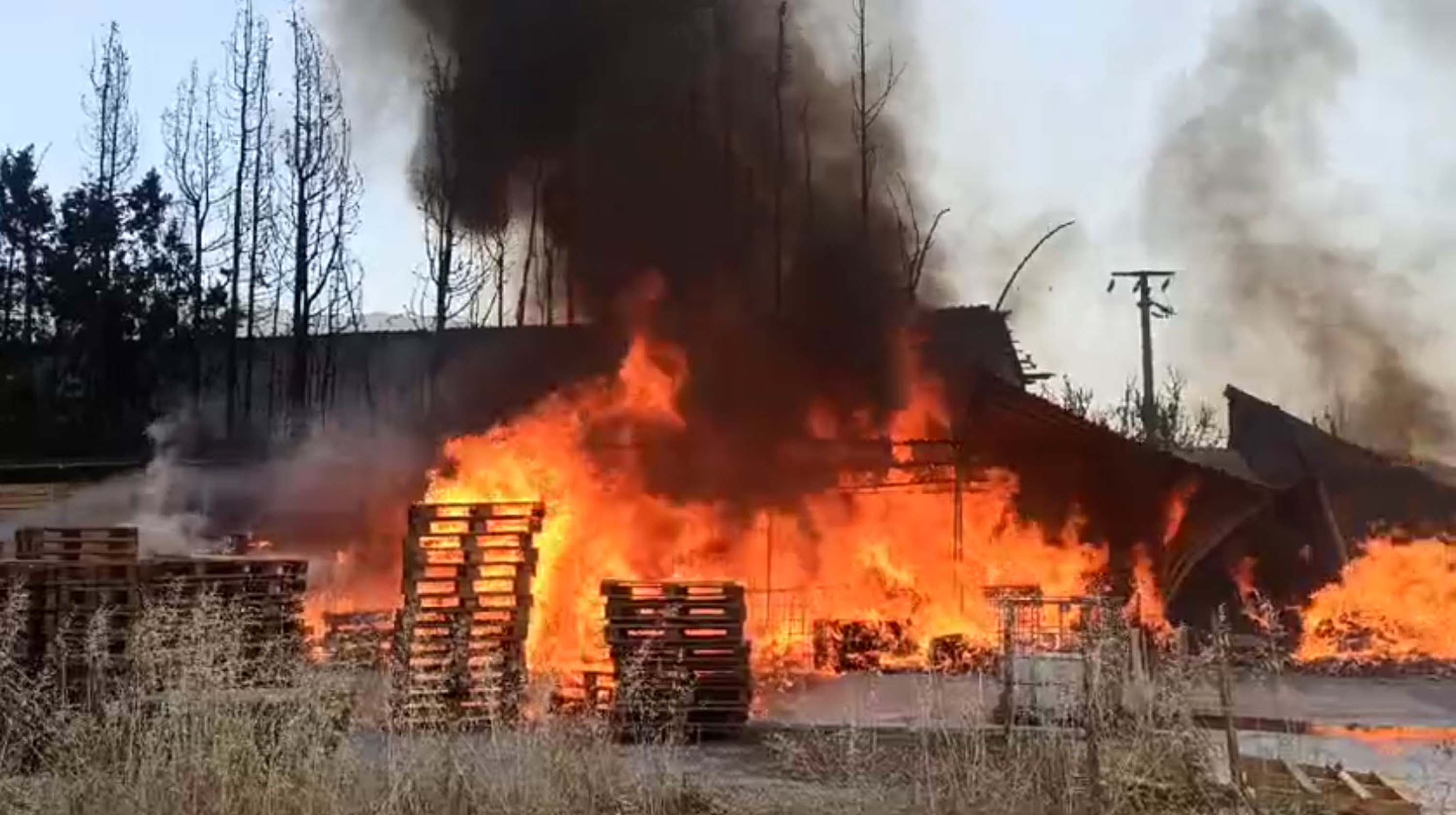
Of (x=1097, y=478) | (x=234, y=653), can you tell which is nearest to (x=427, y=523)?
(x=234, y=653)

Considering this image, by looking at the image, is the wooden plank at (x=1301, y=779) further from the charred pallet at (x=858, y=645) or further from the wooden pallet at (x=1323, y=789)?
the charred pallet at (x=858, y=645)

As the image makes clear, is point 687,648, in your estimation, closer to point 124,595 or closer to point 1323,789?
point 124,595

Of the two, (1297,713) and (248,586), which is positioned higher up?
(248,586)

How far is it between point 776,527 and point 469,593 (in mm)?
6845

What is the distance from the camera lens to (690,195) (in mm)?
19188

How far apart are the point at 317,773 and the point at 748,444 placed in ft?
39.8

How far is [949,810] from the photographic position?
6879 mm

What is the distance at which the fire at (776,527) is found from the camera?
53.2ft

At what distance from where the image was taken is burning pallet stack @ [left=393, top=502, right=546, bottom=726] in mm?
11891

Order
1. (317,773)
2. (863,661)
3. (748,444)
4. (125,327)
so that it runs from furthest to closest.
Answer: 1. (125,327)
2. (748,444)
3. (863,661)
4. (317,773)

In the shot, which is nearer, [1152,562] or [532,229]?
[1152,562]

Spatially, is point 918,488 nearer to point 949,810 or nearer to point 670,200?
point 670,200

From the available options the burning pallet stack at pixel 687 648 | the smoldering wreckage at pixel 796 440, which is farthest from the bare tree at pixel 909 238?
the burning pallet stack at pixel 687 648

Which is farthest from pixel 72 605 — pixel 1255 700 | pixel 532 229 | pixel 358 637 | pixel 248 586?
pixel 1255 700
